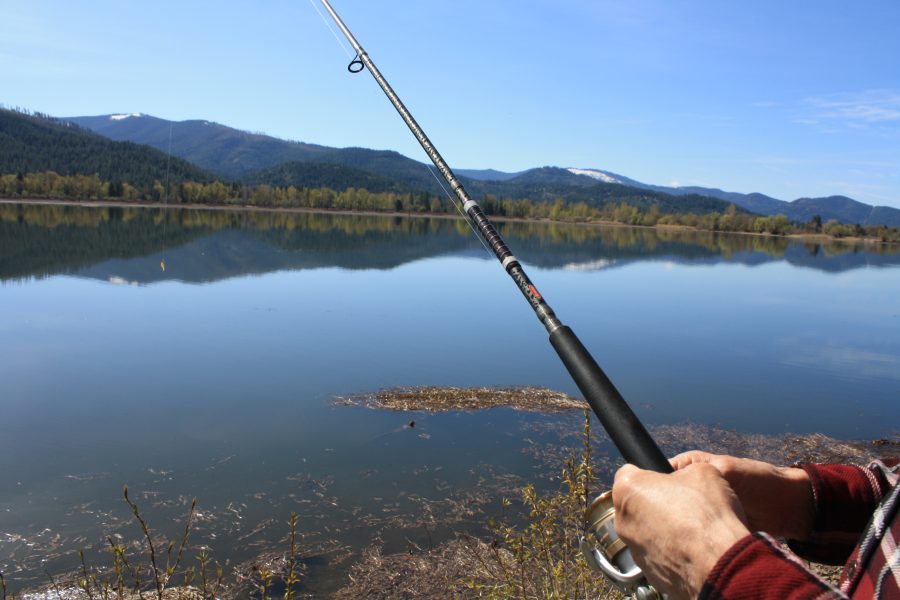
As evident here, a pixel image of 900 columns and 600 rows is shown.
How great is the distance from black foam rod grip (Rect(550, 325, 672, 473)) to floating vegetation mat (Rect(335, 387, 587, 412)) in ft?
29.2

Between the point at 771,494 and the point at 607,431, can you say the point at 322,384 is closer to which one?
the point at 607,431

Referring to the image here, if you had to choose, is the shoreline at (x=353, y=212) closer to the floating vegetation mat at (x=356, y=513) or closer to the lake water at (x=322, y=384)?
the lake water at (x=322, y=384)

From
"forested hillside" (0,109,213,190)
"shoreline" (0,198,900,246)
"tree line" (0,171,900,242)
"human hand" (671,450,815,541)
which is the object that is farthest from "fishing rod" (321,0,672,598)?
"forested hillside" (0,109,213,190)

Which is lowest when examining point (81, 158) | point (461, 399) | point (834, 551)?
point (461, 399)

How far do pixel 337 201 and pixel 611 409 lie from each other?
118 meters

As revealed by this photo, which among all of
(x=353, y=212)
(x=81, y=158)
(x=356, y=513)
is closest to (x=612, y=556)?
(x=356, y=513)

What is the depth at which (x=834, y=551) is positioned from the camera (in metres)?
1.42

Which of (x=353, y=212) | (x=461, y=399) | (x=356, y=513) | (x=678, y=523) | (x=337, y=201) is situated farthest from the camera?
(x=337, y=201)

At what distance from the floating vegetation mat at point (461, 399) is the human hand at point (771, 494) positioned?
9130 millimetres

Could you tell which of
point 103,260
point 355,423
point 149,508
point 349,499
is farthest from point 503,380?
point 103,260

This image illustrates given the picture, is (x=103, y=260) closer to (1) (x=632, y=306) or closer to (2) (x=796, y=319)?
(1) (x=632, y=306)

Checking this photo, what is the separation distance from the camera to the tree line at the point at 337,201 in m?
89.4

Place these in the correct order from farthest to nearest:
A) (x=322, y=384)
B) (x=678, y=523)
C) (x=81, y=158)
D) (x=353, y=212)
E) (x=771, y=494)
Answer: (x=81, y=158) → (x=353, y=212) → (x=322, y=384) → (x=771, y=494) → (x=678, y=523)

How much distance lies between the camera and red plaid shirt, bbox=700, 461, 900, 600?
34.7 inches
